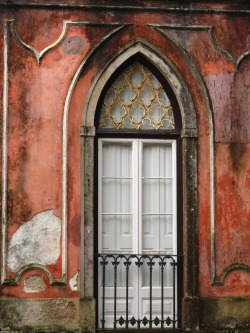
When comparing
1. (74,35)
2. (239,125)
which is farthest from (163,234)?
(74,35)

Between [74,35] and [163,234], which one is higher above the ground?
[74,35]

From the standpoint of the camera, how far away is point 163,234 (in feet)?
29.7

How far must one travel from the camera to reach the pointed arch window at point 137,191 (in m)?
8.88

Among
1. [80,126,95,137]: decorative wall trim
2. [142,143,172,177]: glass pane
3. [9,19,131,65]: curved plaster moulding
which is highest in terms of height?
[9,19,131,65]: curved plaster moulding

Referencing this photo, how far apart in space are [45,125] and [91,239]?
162 centimetres

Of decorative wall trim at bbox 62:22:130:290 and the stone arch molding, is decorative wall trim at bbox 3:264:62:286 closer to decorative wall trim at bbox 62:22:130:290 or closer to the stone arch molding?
decorative wall trim at bbox 62:22:130:290

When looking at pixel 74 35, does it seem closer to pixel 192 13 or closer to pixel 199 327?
pixel 192 13

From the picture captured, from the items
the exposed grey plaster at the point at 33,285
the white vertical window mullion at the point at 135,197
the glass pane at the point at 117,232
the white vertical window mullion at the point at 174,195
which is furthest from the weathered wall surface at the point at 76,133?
the white vertical window mullion at the point at 135,197

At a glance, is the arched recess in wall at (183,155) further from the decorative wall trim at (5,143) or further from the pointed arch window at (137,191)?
the decorative wall trim at (5,143)

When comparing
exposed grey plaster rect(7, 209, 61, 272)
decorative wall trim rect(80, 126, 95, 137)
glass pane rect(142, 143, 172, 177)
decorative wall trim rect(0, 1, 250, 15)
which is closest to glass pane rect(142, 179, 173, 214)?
glass pane rect(142, 143, 172, 177)

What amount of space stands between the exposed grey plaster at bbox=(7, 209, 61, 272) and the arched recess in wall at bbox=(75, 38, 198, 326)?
1.25 feet

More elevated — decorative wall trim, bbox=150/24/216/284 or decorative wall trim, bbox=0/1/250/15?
decorative wall trim, bbox=0/1/250/15

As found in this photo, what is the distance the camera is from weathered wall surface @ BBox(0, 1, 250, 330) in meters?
8.65

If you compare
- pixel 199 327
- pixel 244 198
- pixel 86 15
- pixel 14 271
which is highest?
pixel 86 15
